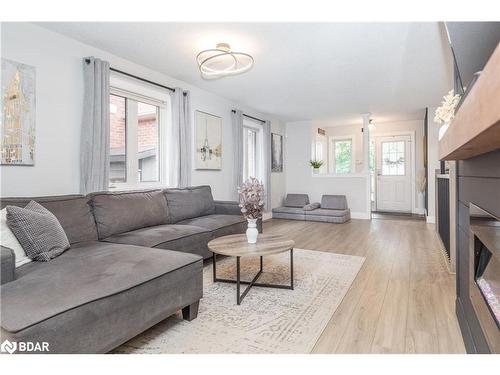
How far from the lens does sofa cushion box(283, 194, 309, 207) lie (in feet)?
23.0

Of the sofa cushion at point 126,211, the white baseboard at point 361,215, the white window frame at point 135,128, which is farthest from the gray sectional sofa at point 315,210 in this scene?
the sofa cushion at point 126,211

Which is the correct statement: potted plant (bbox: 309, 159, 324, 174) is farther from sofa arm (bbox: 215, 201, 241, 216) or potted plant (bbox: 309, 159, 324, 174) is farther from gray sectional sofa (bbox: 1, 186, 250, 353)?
gray sectional sofa (bbox: 1, 186, 250, 353)

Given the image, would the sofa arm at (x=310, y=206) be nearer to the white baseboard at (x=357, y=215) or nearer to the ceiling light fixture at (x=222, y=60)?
Result: the white baseboard at (x=357, y=215)

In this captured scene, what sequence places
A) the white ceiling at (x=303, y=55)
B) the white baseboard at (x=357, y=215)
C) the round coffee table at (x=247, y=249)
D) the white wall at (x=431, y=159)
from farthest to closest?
the white baseboard at (x=357, y=215) → the white wall at (x=431, y=159) → the white ceiling at (x=303, y=55) → the round coffee table at (x=247, y=249)

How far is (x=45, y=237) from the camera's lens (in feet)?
6.20

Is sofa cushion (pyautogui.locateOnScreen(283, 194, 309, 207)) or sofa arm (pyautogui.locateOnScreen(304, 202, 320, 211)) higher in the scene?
sofa cushion (pyautogui.locateOnScreen(283, 194, 309, 207))

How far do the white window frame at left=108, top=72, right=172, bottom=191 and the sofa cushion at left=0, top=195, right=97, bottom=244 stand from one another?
2.72ft

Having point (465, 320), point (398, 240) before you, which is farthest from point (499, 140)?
point (398, 240)

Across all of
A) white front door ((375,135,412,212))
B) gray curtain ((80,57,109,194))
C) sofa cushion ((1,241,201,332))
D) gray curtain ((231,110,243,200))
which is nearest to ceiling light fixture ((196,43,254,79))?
gray curtain ((80,57,109,194))

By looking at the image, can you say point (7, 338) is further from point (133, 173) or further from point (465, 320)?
point (133, 173)

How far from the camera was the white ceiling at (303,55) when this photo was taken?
266 centimetres

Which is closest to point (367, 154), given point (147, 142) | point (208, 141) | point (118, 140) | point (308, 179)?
point (308, 179)

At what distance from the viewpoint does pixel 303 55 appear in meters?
3.21

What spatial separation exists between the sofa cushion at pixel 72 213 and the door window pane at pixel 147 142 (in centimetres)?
131
